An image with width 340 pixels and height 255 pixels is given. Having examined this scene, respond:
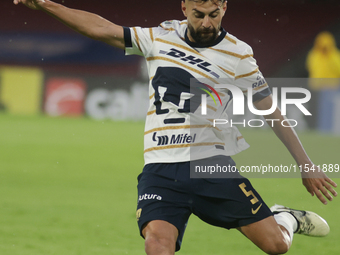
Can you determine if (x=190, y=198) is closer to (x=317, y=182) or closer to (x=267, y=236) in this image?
(x=267, y=236)

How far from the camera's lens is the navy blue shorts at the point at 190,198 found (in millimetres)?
2877

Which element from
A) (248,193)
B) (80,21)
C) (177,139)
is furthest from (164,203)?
(80,21)

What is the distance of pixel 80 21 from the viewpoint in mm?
2994

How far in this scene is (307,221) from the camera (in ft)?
11.9

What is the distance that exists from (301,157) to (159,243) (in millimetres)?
1163

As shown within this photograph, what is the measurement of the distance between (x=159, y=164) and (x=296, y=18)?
19.5m

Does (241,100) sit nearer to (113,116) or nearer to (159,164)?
(159,164)

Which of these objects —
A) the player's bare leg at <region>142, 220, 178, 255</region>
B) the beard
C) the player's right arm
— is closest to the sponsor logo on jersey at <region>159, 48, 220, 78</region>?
the beard

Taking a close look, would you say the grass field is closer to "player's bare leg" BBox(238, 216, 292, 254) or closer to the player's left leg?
the player's left leg

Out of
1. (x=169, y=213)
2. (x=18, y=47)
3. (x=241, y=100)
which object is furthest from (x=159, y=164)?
(x=18, y=47)

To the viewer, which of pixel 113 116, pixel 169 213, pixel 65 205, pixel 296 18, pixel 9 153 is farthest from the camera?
pixel 296 18

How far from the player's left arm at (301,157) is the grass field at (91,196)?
2.37ft

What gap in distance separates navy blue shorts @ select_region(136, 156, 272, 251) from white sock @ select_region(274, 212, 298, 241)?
0.94 ft

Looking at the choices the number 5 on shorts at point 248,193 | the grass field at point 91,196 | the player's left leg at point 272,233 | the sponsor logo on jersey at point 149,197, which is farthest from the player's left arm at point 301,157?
the sponsor logo on jersey at point 149,197
